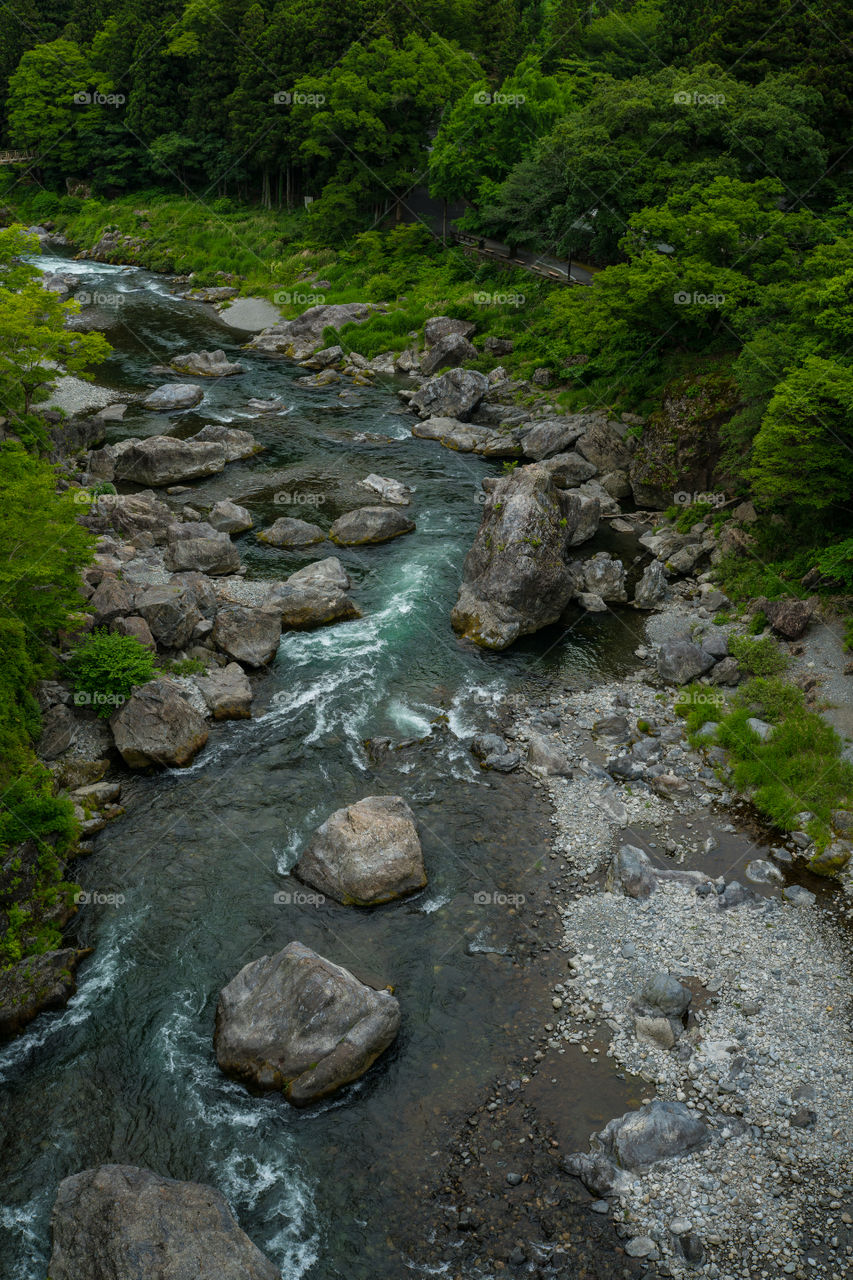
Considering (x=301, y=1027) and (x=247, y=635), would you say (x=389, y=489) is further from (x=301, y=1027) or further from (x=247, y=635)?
(x=301, y=1027)

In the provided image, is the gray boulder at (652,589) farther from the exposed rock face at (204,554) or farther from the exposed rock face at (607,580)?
the exposed rock face at (204,554)

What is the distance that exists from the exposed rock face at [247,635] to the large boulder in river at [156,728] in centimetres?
295

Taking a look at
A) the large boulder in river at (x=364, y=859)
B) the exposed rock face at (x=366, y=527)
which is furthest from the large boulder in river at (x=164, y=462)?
the large boulder in river at (x=364, y=859)

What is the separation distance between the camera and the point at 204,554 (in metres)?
26.1

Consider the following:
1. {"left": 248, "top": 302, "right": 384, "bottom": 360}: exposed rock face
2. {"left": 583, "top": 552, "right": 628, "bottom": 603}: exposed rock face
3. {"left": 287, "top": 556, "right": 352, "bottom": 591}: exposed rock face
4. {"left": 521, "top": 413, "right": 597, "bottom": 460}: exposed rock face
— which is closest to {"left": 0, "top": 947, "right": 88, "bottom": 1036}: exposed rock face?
{"left": 287, "top": 556, "right": 352, "bottom": 591}: exposed rock face

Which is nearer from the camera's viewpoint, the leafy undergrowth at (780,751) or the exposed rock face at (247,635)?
the leafy undergrowth at (780,751)

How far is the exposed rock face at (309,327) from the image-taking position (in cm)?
4978

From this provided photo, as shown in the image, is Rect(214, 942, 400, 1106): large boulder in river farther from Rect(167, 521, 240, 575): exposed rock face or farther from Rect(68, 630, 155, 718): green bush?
Rect(167, 521, 240, 575): exposed rock face

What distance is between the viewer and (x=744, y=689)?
21.4m

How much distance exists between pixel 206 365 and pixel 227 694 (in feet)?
97.2

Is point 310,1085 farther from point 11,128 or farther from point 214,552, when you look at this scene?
point 11,128

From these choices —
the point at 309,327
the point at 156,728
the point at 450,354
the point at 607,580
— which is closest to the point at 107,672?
the point at 156,728

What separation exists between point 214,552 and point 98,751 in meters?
8.85

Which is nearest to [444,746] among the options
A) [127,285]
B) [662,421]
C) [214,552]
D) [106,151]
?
[214,552]
